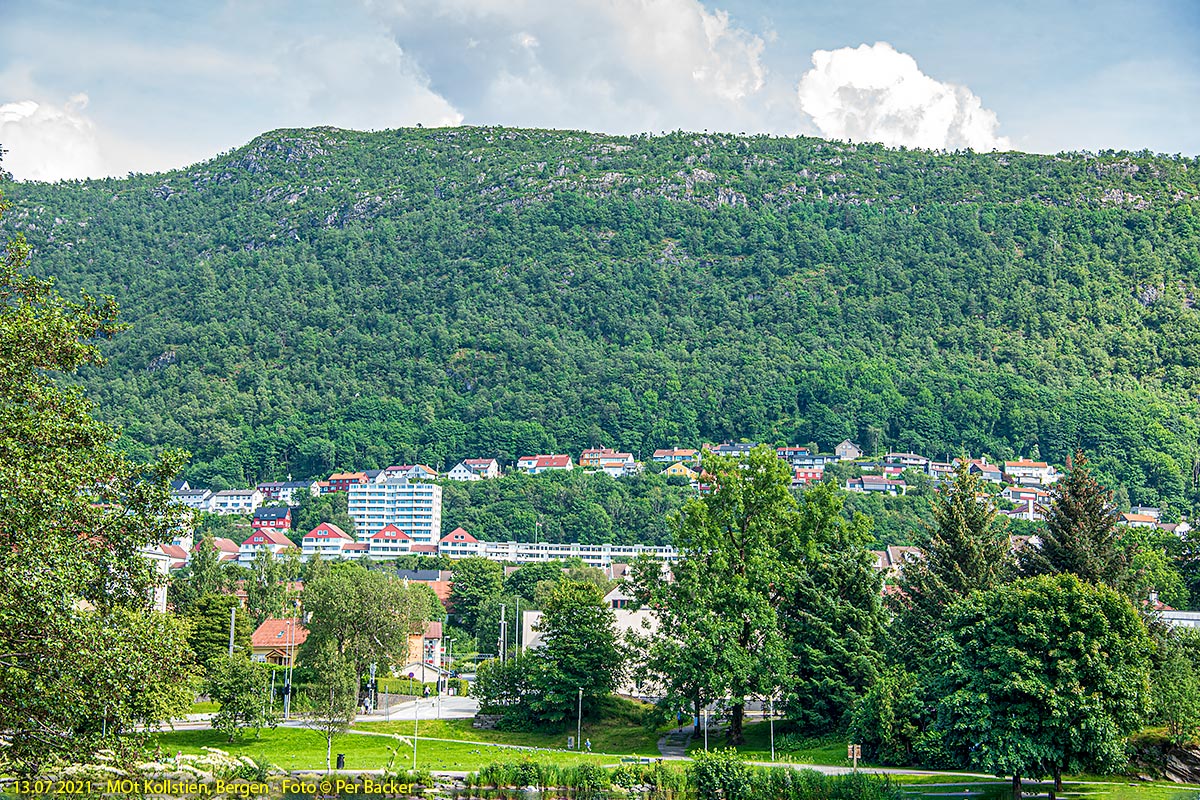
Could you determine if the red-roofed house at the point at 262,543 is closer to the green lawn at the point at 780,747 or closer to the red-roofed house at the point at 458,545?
the red-roofed house at the point at 458,545

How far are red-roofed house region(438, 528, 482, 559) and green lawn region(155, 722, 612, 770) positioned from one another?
428ft

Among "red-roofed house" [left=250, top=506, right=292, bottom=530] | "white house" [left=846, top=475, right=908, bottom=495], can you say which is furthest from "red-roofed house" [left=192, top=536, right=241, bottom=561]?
"white house" [left=846, top=475, right=908, bottom=495]

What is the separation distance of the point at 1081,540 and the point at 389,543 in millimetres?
153035

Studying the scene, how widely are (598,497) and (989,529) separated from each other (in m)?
148

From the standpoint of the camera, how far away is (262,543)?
174m

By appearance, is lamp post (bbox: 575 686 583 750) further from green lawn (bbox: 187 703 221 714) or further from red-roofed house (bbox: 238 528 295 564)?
red-roofed house (bbox: 238 528 295 564)

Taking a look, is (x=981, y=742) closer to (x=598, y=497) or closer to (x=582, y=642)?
(x=582, y=642)

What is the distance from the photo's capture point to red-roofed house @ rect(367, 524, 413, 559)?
18600cm

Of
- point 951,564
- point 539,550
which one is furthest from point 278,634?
point 539,550

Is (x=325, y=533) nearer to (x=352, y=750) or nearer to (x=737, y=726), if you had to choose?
(x=352, y=750)

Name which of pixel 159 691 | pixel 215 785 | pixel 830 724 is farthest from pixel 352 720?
pixel 159 691

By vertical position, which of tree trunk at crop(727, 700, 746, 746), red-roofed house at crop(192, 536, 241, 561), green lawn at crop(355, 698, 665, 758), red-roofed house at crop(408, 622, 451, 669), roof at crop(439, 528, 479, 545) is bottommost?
green lawn at crop(355, 698, 665, 758)

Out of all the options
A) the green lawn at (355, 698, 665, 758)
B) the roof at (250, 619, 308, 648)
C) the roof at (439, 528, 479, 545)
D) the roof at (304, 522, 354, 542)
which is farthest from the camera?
the roof at (439, 528, 479, 545)

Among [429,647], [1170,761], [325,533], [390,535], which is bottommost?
[1170,761]
